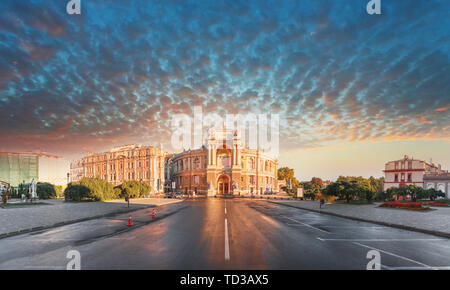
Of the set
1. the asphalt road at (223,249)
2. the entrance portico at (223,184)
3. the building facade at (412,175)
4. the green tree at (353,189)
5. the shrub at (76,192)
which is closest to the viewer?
the asphalt road at (223,249)

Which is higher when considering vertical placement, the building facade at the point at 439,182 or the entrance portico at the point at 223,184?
the building facade at the point at 439,182

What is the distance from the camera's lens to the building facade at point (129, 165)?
94.4 meters

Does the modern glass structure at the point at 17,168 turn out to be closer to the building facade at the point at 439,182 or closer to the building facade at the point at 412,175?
the building facade at the point at 412,175

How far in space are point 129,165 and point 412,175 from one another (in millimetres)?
95721

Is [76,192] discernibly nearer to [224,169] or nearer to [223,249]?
[223,249]

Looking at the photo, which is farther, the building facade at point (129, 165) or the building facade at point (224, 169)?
the building facade at point (129, 165)

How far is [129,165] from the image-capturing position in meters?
99.6

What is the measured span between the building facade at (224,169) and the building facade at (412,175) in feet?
133

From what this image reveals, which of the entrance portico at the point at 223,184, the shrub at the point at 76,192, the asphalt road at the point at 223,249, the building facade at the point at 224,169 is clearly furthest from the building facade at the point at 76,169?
the asphalt road at the point at 223,249

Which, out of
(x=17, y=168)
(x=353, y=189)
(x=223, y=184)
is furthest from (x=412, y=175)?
(x=17, y=168)

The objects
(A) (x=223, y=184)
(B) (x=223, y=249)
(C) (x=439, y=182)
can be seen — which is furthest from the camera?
(A) (x=223, y=184)
